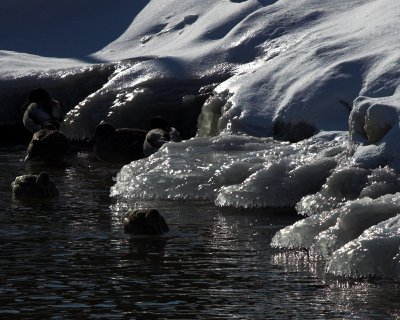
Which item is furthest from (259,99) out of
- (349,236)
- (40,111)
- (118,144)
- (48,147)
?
(349,236)

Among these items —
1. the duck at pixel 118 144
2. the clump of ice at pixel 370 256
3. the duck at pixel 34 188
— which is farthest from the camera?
the duck at pixel 118 144

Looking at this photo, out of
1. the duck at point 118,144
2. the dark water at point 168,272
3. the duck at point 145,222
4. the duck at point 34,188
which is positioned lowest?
the dark water at point 168,272

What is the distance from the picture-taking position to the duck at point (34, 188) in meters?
16.3

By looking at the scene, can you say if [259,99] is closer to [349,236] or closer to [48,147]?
[48,147]

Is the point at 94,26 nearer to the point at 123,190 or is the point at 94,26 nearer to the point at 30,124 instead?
the point at 30,124

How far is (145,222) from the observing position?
13.6 m

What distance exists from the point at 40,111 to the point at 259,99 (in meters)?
5.09

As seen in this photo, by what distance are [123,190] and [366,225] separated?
193 inches

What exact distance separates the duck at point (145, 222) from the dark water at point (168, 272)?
0.13 metres

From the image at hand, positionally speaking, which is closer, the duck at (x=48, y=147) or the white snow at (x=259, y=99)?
the white snow at (x=259, y=99)

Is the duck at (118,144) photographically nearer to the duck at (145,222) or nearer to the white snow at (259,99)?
the white snow at (259,99)

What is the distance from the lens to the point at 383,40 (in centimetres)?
1888

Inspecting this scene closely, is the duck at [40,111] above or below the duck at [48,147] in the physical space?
above

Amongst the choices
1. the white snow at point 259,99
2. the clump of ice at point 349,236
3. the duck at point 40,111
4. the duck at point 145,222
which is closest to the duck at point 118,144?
the white snow at point 259,99
